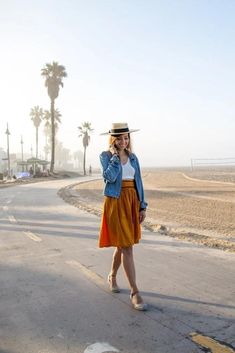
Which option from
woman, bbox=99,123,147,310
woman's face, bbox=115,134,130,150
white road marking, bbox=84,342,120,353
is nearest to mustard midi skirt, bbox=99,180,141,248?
woman, bbox=99,123,147,310

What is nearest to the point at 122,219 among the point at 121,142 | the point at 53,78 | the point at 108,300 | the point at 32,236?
the point at 121,142

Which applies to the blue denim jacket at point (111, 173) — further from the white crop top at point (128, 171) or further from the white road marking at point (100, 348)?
the white road marking at point (100, 348)

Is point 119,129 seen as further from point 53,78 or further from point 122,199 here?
point 53,78

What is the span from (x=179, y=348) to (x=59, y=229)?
289 inches

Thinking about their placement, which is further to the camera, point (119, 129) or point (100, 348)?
point (119, 129)

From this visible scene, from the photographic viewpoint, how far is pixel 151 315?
446 centimetres

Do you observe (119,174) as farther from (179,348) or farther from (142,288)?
(179,348)

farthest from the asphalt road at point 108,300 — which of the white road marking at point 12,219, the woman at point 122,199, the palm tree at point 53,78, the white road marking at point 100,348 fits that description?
the palm tree at point 53,78

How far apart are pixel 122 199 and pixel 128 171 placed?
12.9 inches

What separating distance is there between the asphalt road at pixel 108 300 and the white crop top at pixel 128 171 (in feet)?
4.65

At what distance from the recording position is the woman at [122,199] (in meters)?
4.75

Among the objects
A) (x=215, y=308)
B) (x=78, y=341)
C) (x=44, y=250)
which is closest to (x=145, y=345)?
(x=78, y=341)

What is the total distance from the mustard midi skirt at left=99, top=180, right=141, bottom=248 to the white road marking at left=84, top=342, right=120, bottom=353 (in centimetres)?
121

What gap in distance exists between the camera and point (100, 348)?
12.1 feet
